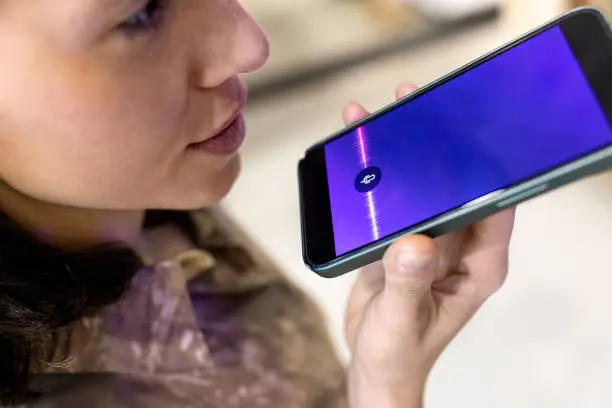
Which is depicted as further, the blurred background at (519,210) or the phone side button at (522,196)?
the blurred background at (519,210)

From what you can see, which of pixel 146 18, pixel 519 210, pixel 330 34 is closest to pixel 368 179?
pixel 146 18

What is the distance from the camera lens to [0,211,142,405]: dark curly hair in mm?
451

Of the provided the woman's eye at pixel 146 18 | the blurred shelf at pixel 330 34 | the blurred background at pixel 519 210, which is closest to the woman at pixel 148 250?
the woman's eye at pixel 146 18

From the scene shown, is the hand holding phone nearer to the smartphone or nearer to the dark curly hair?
the smartphone

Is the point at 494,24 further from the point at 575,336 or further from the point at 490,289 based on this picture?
the point at 490,289

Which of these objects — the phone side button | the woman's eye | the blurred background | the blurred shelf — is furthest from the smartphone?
the blurred shelf

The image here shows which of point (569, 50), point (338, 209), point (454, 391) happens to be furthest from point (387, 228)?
point (454, 391)

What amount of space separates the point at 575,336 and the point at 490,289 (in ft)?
1.51

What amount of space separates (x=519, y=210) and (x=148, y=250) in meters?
0.61

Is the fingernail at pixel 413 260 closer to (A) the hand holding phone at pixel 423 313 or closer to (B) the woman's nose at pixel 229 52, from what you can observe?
(A) the hand holding phone at pixel 423 313

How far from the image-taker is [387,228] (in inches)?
16.7

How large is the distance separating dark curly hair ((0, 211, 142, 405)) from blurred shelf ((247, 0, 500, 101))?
76cm

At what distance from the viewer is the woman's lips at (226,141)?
500 mm

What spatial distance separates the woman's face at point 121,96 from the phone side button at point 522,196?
0.65ft
